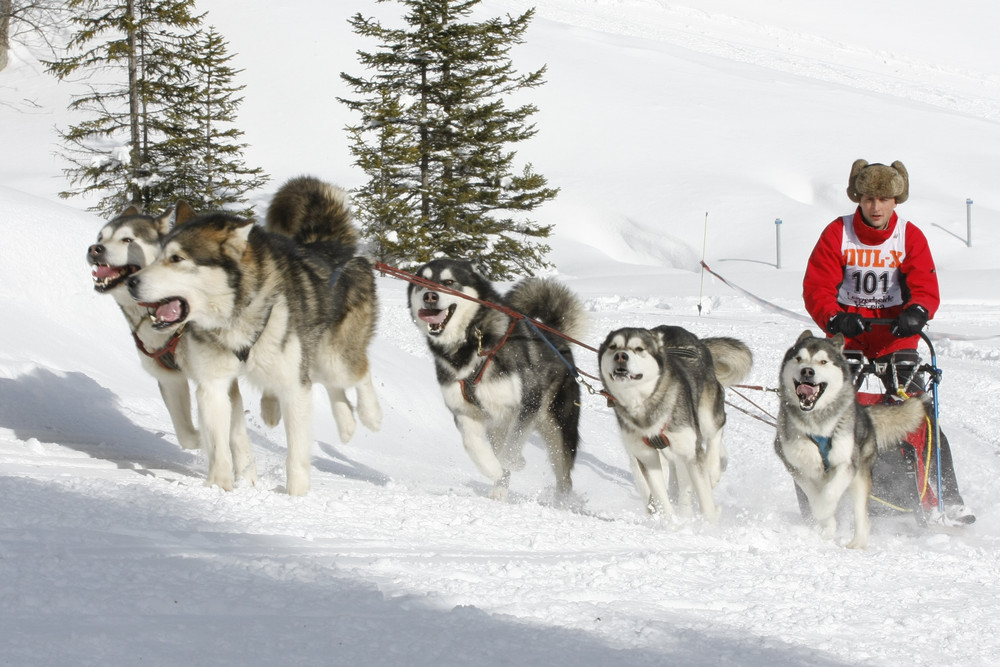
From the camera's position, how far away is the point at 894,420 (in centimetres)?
499

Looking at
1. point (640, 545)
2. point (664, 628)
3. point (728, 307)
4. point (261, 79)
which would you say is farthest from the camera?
point (261, 79)

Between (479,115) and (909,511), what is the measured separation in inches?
676

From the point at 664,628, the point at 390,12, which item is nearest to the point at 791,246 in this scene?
the point at 664,628

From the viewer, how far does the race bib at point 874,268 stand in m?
5.12

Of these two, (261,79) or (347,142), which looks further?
(261,79)

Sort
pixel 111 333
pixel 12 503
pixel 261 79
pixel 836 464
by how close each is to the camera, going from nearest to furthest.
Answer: pixel 12 503
pixel 836 464
pixel 111 333
pixel 261 79

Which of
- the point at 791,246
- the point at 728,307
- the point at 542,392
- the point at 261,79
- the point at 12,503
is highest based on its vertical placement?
the point at 261,79

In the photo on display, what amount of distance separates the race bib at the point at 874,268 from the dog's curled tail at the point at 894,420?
59 centimetres

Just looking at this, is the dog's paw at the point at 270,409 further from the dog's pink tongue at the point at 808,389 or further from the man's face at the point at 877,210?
the man's face at the point at 877,210

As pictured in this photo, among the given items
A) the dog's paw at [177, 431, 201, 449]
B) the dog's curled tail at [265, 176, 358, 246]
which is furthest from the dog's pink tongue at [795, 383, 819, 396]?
the dog's paw at [177, 431, 201, 449]

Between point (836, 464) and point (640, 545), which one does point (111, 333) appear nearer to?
point (640, 545)

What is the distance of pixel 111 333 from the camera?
23.2ft

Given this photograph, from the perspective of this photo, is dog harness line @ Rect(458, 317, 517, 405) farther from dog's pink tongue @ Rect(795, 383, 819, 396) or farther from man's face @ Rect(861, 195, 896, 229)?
man's face @ Rect(861, 195, 896, 229)

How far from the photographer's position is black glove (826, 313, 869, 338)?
15.8 ft
